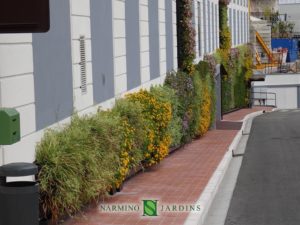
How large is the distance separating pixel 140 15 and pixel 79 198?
879cm

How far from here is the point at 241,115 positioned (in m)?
41.7

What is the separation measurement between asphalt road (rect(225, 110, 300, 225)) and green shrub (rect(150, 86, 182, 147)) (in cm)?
194

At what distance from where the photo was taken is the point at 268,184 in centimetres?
1599

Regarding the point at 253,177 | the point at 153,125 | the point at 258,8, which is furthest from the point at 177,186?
the point at 258,8

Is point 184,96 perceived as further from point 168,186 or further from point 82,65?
point 82,65

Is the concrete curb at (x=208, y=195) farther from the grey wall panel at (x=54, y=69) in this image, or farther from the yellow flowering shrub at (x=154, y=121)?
the grey wall panel at (x=54, y=69)

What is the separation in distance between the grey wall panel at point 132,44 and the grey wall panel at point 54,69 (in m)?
5.02

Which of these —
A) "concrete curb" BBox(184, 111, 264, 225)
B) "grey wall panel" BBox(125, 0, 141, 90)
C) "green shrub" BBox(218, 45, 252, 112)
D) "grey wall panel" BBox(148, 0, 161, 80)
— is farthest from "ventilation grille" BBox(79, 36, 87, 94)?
"green shrub" BBox(218, 45, 252, 112)

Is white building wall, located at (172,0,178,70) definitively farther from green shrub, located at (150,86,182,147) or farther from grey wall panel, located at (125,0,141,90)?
grey wall panel, located at (125,0,141,90)

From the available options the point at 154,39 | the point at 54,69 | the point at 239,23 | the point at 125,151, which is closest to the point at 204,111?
the point at 154,39

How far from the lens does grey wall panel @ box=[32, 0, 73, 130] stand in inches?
383

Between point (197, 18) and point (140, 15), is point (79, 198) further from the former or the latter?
point (197, 18)

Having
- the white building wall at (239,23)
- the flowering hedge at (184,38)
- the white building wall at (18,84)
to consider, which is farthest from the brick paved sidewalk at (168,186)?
the white building wall at (239,23)

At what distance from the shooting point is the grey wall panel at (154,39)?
19.2 m
